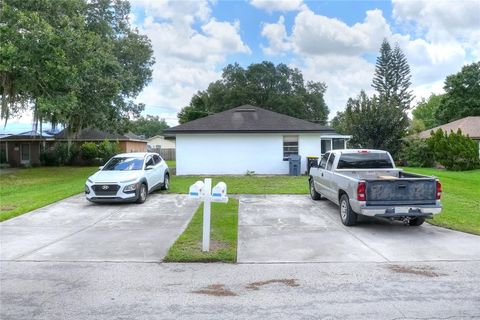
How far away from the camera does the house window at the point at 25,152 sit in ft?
113

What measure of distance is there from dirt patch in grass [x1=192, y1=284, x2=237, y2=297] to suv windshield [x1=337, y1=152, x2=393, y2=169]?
21.4 ft

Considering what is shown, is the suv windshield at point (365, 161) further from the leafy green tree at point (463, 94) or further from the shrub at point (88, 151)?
the leafy green tree at point (463, 94)

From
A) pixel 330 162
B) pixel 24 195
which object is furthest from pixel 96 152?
pixel 330 162

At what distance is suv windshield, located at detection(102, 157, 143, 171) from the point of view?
535 inches

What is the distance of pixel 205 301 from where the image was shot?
4.93 metres

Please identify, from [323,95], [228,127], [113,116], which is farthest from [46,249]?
[323,95]

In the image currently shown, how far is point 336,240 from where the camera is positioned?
819cm

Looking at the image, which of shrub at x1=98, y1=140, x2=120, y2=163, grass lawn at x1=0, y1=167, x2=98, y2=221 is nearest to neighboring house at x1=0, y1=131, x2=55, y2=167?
shrub at x1=98, y1=140, x2=120, y2=163

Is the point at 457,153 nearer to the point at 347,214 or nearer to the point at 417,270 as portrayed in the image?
the point at 347,214

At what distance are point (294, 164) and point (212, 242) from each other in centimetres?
1435

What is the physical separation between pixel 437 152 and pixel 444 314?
2424cm

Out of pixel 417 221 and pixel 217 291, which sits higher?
pixel 417 221

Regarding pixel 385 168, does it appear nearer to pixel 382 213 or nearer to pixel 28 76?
pixel 382 213

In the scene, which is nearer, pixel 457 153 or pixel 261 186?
pixel 261 186
